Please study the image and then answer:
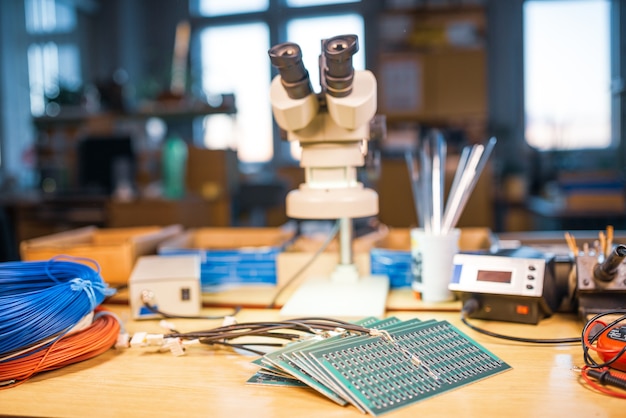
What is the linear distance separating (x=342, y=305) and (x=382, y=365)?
34 cm

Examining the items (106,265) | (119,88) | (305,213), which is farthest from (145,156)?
(305,213)

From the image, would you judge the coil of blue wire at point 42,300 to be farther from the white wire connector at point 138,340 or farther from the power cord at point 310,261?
the power cord at point 310,261

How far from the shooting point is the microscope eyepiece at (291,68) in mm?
1058

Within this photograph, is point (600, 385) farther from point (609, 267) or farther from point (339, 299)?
point (339, 299)

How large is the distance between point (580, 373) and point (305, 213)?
23.5 inches

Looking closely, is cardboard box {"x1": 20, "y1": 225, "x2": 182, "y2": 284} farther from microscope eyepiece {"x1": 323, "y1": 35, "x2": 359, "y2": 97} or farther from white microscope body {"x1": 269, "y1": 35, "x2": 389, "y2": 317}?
microscope eyepiece {"x1": 323, "y1": 35, "x2": 359, "y2": 97}

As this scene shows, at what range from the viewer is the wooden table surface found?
758 mm

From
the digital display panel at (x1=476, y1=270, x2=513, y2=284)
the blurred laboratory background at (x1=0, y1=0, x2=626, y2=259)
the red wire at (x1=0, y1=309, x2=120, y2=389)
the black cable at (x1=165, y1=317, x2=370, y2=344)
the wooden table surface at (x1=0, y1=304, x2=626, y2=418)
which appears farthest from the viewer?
the blurred laboratory background at (x1=0, y1=0, x2=626, y2=259)

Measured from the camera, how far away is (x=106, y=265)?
58.1 inches

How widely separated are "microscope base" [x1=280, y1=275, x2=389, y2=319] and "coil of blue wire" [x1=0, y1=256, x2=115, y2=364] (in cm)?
38

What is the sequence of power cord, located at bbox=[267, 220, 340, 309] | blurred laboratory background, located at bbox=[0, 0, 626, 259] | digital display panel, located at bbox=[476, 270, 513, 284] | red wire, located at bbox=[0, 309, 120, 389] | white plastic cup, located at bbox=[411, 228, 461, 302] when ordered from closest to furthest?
red wire, located at bbox=[0, 309, 120, 389], digital display panel, located at bbox=[476, 270, 513, 284], white plastic cup, located at bbox=[411, 228, 461, 302], power cord, located at bbox=[267, 220, 340, 309], blurred laboratory background, located at bbox=[0, 0, 626, 259]

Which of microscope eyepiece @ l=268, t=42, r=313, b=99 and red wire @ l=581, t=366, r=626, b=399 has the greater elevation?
microscope eyepiece @ l=268, t=42, r=313, b=99

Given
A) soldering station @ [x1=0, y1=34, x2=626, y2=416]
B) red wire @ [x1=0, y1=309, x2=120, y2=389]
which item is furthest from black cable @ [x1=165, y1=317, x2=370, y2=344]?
red wire @ [x1=0, y1=309, x2=120, y2=389]

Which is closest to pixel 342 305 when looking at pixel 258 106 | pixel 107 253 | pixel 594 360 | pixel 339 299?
pixel 339 299
